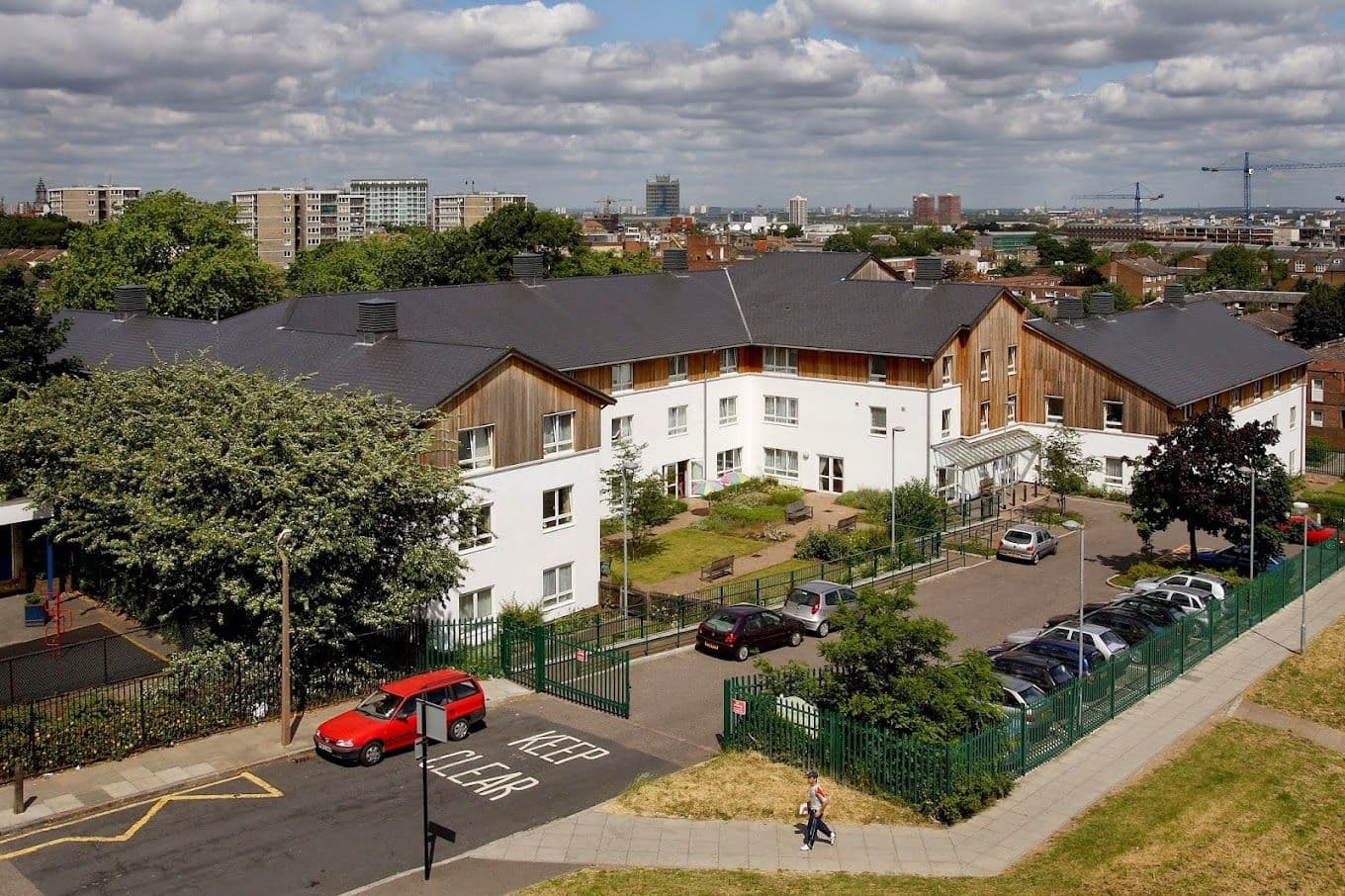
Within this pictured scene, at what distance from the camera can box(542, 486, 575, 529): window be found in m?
36.8

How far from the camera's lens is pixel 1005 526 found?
48406 mm

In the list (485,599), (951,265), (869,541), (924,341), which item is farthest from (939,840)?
(951,265)

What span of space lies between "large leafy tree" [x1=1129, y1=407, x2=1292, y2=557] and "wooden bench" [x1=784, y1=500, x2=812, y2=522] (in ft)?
41.5

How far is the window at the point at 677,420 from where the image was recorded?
52.8 metres

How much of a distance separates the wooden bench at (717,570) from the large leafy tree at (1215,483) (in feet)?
45.8

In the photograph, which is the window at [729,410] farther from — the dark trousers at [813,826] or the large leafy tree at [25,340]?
the dark trousers at [813,826]

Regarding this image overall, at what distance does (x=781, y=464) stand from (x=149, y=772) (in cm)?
3570

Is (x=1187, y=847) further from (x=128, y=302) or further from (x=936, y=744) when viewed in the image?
(x=128, y=302)

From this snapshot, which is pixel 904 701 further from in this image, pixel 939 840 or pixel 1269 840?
pixel 1269 840

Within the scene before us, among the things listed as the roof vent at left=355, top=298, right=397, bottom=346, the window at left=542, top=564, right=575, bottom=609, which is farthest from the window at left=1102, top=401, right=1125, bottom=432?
the roof vent at left=355, top=298, right=397, bottom=346

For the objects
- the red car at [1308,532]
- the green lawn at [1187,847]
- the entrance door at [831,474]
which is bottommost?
the green lawn at [1187,847]

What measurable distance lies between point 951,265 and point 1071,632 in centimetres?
14026

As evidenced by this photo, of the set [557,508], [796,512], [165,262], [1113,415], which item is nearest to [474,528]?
A: [557,508]

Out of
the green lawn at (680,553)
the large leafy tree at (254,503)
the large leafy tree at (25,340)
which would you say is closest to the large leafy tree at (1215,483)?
the green lawn at (680,553)
